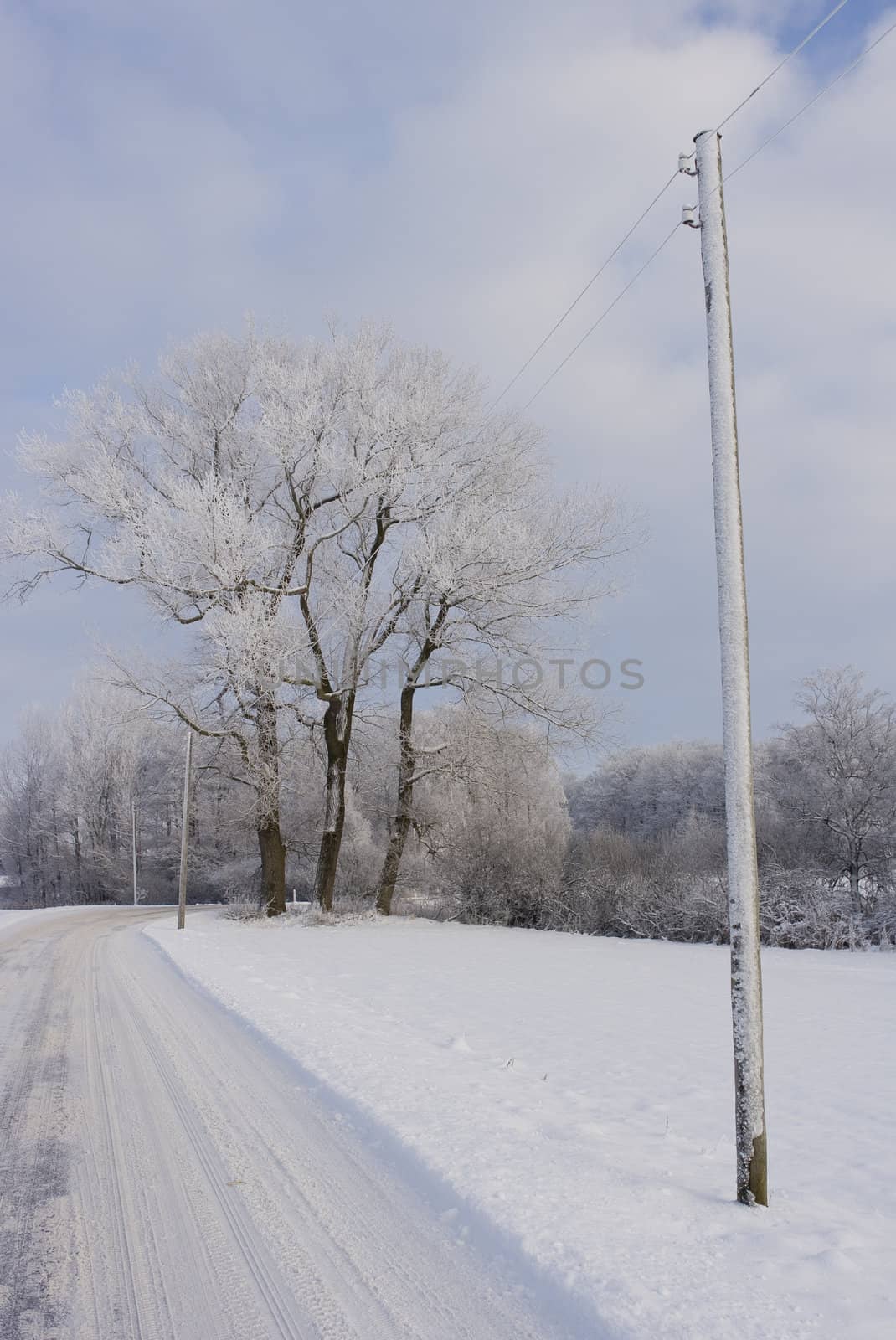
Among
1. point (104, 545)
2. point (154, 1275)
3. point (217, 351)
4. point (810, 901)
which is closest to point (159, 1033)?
point (154, 1275)

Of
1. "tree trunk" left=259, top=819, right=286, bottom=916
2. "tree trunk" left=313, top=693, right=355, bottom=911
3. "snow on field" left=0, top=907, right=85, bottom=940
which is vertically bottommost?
"snow on field" left=0, top=907, right=85, bottom=940

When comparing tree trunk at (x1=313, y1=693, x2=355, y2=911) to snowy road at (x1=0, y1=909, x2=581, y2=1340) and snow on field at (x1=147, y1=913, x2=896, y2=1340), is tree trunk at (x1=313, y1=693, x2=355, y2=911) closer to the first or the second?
snow on field at (x1=147, y1=913, x2=896, y2=1340)

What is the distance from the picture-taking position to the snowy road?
2.91 m

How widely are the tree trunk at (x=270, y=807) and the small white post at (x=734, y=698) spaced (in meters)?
15.9

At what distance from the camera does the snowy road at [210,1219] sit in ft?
9.55

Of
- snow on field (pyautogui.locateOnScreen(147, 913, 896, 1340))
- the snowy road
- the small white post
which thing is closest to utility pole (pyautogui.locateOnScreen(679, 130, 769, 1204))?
the small white post

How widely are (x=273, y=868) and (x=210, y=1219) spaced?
1913 centimetres

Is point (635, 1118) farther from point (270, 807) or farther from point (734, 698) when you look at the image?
point (270, 807)

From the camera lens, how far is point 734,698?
4.41m

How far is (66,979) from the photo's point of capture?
450 inches

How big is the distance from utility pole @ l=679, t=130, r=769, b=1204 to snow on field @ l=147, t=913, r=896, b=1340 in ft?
1.39

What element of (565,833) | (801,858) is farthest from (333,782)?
(801,858)

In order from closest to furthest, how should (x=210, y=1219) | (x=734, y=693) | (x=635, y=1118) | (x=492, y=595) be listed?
(x=210, y=1219) → (x=734, y=693) → (x=635, y=1118) → (x=492, y=595)

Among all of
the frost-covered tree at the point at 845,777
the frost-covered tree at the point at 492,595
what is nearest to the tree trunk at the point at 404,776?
the frost-covered tree at the point at 492,595
